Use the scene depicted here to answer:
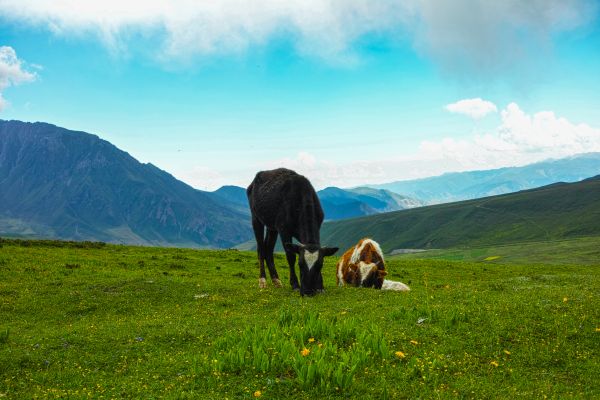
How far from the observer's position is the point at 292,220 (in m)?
21.2

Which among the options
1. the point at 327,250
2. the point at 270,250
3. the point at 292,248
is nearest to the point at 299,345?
the point at 327,250

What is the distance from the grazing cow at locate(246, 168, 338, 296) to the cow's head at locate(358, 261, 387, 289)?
6223mm

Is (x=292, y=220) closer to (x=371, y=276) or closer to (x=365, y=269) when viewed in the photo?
(x=365, y=269)

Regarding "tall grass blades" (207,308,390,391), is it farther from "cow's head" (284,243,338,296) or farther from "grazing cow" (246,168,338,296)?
"grazing cow" (246,168,338,296)

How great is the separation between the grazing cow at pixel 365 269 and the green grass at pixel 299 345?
5.99 metres

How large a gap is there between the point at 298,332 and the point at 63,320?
39.4ft

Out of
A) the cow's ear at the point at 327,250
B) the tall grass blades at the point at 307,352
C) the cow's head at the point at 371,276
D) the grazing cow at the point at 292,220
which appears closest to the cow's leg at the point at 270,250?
the grazing cow at the point at 292,220

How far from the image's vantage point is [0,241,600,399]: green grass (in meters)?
9.15

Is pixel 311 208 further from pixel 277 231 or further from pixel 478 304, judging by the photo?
pixel 478 304

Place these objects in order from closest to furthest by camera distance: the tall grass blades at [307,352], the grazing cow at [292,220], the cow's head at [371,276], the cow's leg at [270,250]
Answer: the tall grass blades at [307,352] < the grazing cow at [292,220] < the cow's leg at [270,250] < the cow's head at [371,276]

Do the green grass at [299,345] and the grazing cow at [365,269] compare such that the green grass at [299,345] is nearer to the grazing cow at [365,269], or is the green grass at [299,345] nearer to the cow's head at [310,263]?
the cow's head at [310,263]

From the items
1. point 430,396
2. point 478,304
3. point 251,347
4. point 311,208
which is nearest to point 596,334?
point 478,304

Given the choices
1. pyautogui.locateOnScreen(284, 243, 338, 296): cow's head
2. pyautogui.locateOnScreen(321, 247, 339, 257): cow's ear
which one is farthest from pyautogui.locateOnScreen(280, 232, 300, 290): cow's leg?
pyautogui.locateOnScreen(321, 247, 339, 257): cow's ear

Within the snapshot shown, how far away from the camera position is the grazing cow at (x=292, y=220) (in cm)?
1909
